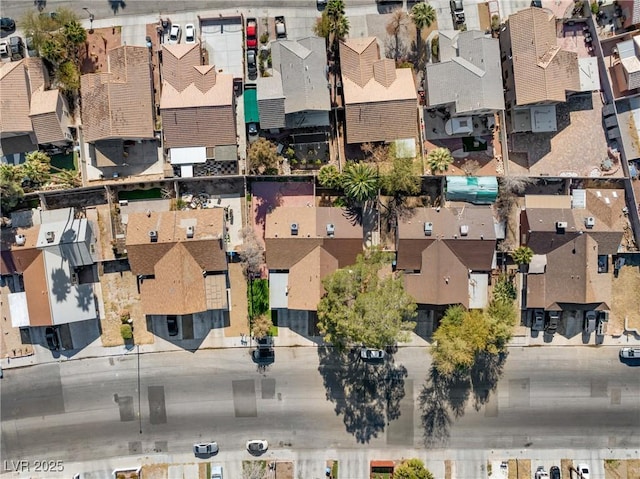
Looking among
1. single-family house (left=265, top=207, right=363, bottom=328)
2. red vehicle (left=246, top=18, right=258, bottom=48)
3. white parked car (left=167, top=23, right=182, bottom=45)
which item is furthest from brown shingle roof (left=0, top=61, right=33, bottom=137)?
single-family house (left=265, top=207, right=363, bottom=328)

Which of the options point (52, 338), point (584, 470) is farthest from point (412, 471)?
point (52, 338)

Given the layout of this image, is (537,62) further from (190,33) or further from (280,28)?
(190,33)

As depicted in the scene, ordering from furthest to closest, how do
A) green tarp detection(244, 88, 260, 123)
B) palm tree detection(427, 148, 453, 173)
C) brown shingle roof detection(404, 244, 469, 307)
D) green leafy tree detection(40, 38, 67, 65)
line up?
green tarp detection(244, 88, 260, 123)
palm tree detection(427, 148, 453, 173)
green leafy tree detection(40, 38, 67, 65)
brown shingle roof detection(404, 244, 469, 307)

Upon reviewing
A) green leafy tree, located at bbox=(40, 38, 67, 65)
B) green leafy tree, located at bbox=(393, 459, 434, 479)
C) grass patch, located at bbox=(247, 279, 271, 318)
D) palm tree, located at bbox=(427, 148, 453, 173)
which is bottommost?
green leafy tree, located at bbox=(393, 459, 434, 479)

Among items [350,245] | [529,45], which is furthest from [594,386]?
[529,45]

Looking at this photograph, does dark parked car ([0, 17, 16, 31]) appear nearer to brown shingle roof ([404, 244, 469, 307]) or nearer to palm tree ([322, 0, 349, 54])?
palm tree ([322, 0, 349, 54])

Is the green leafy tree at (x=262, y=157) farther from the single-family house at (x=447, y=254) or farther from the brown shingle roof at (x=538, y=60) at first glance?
the brown shingle roof at (x=538, y=60)

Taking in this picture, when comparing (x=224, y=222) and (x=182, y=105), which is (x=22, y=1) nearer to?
(x=182, y=105)

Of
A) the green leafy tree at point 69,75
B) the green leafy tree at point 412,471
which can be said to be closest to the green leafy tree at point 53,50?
the green leafy tree at point 69,75
